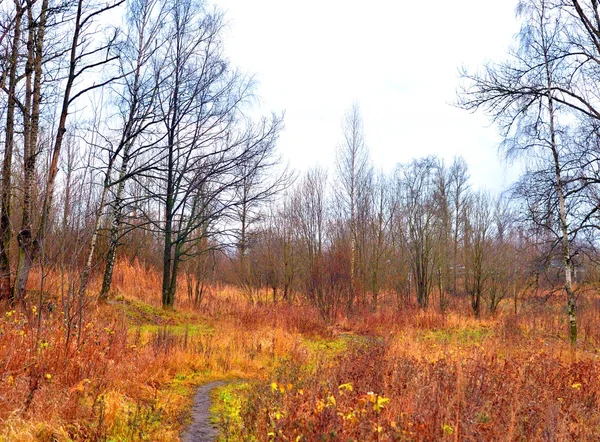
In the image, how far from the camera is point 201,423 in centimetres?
507

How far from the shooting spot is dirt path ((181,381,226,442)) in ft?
14.9

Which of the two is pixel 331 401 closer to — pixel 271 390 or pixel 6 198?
pixel 271 390

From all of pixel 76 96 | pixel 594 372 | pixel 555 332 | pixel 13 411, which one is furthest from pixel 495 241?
pixel 13 411

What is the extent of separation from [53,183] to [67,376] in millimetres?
3078

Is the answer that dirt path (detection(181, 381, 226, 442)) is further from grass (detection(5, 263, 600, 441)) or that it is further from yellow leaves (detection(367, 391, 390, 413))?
yellow leaves (detection(367, 391, 390, 413))

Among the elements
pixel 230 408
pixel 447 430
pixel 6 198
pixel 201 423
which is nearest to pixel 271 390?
pixel 230 408

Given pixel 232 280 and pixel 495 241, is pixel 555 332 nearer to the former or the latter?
pixel 495 241

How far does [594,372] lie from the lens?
21.7ft

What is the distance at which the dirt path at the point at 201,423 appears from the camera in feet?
14.9

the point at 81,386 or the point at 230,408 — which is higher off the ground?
the point at 81,386

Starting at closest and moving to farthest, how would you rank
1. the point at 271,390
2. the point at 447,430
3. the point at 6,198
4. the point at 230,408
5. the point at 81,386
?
1. the point at 447,430
2. the point at 81,386
3. the point at 271,390
4. the point at 230,408
5. the point at 6,198

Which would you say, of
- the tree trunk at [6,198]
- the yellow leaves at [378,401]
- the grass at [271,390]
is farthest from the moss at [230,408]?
the tree trunk at [6,198]

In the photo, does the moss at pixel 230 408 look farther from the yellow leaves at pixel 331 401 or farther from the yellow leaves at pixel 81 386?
the yellow leaves at pixel 81 386

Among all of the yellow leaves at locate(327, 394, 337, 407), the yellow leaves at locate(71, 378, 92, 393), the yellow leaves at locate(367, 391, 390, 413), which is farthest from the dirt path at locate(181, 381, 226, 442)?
the yellow leaves at locate(367, 391, 390, 413)
